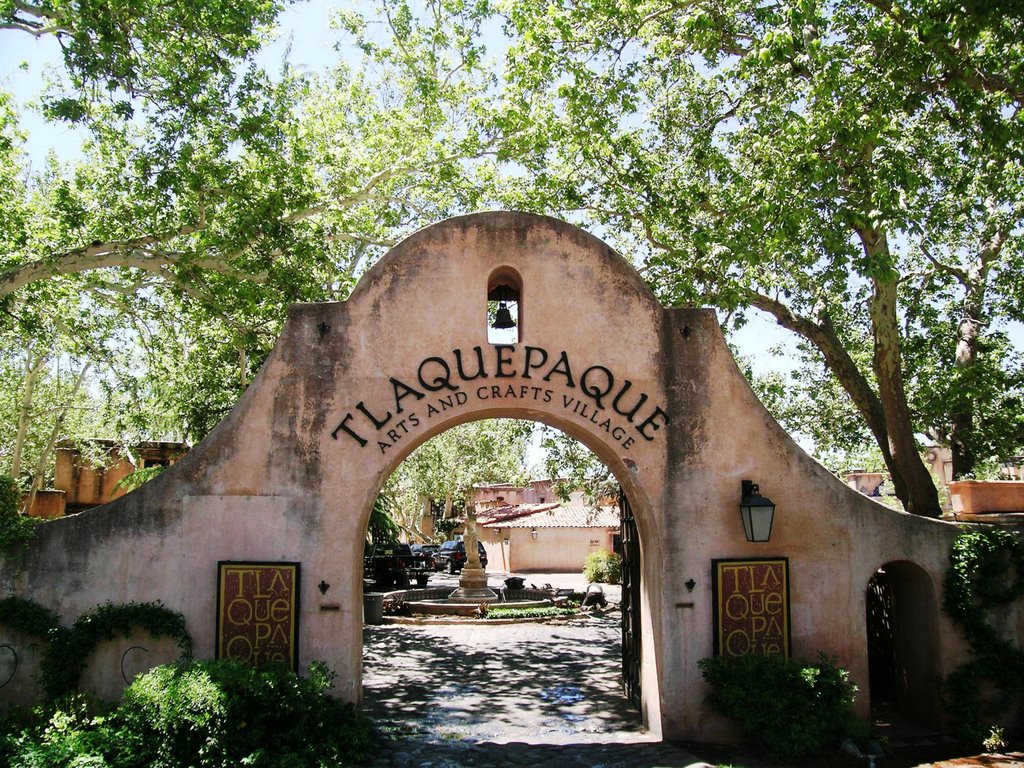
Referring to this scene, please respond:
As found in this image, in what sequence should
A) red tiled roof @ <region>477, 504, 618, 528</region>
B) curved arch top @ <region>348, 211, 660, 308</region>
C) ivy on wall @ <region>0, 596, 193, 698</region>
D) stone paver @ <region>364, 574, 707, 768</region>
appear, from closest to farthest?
ivy on wall @ <region>0, 596, 193, 698</region> < stone paver @ <region>364, 574, 707, 768</region> < curved arch top @ <region>348, 211, 660, 308</region> < red tiled roof @ <region>477, 504, 618, 528</region>

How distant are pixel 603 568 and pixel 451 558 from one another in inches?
536

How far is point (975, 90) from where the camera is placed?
10.6m

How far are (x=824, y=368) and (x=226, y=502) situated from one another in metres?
15.6

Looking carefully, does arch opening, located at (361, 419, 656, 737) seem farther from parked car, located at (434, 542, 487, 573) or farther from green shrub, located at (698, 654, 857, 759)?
parked car, located at (434, 542, 487, 573)

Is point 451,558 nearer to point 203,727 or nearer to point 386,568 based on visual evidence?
point 386,568

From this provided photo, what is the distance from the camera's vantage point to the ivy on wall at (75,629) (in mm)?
8406

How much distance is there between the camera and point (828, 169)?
10859 millimetres

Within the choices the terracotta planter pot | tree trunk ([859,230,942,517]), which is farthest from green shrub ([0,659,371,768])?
tree trunk ([859,230,942,517])

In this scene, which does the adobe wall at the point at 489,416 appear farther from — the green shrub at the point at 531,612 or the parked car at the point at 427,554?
the parked car at the point at 427,554

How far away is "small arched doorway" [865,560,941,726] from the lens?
31.7 feet

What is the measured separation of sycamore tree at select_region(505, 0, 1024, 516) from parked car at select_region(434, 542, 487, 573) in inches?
1168

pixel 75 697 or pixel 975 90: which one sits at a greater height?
pixel 975 90

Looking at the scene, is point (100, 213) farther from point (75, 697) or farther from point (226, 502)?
point (75, 697)

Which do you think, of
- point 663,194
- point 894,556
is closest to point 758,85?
point 663,194
